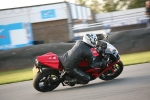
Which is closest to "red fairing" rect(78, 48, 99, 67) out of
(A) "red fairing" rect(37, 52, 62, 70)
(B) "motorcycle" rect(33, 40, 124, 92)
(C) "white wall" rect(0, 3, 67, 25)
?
(B) "motorcycle" rect(33, 40, 124, 92)

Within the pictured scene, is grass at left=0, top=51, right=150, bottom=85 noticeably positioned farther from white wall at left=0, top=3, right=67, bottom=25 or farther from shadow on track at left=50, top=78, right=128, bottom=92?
white wall at left=0, top=3, right=67, bottom=25

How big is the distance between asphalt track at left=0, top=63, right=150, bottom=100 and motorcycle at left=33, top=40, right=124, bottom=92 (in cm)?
23

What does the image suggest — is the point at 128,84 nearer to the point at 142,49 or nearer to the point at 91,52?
the point at 91,52

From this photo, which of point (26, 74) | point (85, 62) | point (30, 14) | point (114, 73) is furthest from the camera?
point (30, 14)

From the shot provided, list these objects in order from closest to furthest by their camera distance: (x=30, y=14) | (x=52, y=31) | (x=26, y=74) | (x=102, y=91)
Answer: (x=102, y=91)
(x=26, y=74)
(x=52, y=31)
(x=30, y=14)

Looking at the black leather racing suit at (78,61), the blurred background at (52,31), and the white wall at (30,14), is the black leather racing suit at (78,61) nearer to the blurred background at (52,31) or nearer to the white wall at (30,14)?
the blurred background at (52,31)

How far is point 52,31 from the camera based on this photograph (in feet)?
74.7

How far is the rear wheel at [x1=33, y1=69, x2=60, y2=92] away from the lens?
779cm

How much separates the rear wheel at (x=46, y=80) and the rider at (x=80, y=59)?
37 centimetres

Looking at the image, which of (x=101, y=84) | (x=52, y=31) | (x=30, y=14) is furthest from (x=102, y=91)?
(x=30, y=14)

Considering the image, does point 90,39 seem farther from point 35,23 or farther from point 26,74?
point 35,23

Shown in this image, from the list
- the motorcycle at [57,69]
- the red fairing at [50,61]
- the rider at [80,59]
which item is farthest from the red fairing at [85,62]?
the red fairing at [50,61]

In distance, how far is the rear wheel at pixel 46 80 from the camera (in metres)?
7.79

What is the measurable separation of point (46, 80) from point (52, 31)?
15.0 metres
